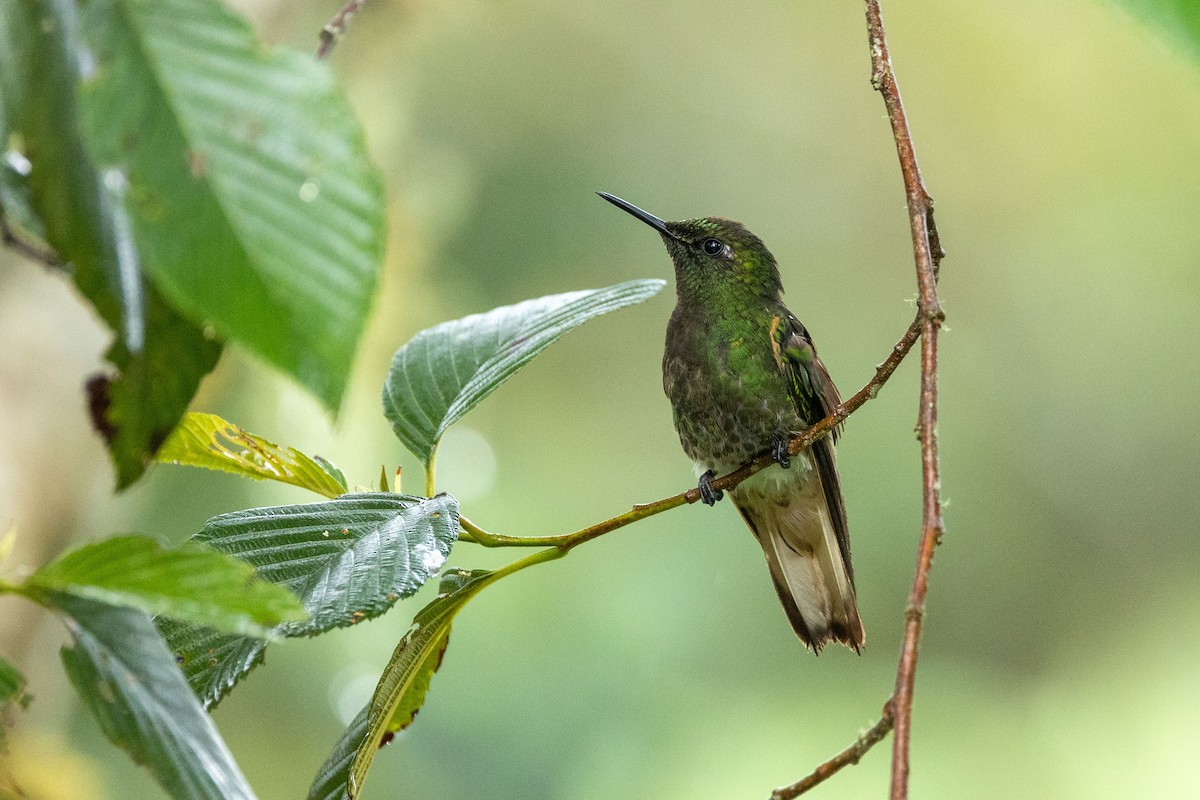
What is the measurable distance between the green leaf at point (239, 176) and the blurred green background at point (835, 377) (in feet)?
13.6

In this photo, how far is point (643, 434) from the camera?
6586mm

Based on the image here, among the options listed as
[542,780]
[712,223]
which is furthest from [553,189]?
[712,223]

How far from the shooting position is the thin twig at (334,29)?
0.78m

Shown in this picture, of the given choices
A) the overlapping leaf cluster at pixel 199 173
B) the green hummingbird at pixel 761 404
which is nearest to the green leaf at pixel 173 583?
the overlapping leaf cluster at pixel 199 173

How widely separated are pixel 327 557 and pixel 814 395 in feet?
4.20

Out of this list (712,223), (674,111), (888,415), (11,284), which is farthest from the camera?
(674,111)

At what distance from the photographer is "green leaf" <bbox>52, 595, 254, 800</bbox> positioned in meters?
0.65

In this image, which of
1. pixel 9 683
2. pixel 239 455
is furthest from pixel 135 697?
pixel 239 455

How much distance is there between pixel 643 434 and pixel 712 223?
14.2 feet

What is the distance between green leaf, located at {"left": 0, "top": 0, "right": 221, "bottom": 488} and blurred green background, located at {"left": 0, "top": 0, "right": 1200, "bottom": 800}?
4032mm

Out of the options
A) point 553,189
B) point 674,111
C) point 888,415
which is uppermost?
point 674,111

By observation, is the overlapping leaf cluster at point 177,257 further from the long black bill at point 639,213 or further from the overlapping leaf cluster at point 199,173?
the long black bill at point 639,213

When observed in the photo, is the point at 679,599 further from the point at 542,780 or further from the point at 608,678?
the point at 542,780

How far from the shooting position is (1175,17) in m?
0.36
